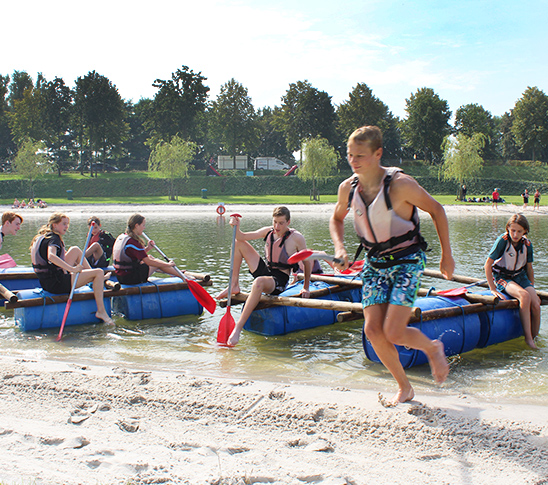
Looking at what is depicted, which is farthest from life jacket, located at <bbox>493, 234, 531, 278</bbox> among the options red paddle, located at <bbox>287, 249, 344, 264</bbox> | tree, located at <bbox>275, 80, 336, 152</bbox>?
tree, located at <bbox>275, 80, 336, 152</bbox>

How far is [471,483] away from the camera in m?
3.19

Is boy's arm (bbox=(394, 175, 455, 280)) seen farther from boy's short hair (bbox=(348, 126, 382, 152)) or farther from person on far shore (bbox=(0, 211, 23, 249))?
person on far shore (bbox=(0, 211, 23, 249))

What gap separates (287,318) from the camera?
7473mm

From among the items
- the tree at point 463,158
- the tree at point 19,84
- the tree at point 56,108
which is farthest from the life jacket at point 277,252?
the tree at point 19,84

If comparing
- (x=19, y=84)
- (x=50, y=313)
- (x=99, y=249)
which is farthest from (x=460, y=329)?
(x=19, y=84)

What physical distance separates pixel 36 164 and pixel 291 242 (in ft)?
171

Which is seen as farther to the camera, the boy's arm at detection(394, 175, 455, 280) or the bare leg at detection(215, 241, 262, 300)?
the bare leg at detection(215, 241, 262, 300)

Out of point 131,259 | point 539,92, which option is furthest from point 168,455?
point 539,92

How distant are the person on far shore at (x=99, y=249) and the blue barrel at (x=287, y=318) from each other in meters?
3.63

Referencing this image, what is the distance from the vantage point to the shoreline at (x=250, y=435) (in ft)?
10.9

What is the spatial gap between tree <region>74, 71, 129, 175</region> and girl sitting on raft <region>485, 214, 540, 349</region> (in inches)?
2553

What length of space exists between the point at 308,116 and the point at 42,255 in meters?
72.6

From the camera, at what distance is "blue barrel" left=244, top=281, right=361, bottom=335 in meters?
7.44

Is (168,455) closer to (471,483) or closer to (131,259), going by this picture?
(471,483)
